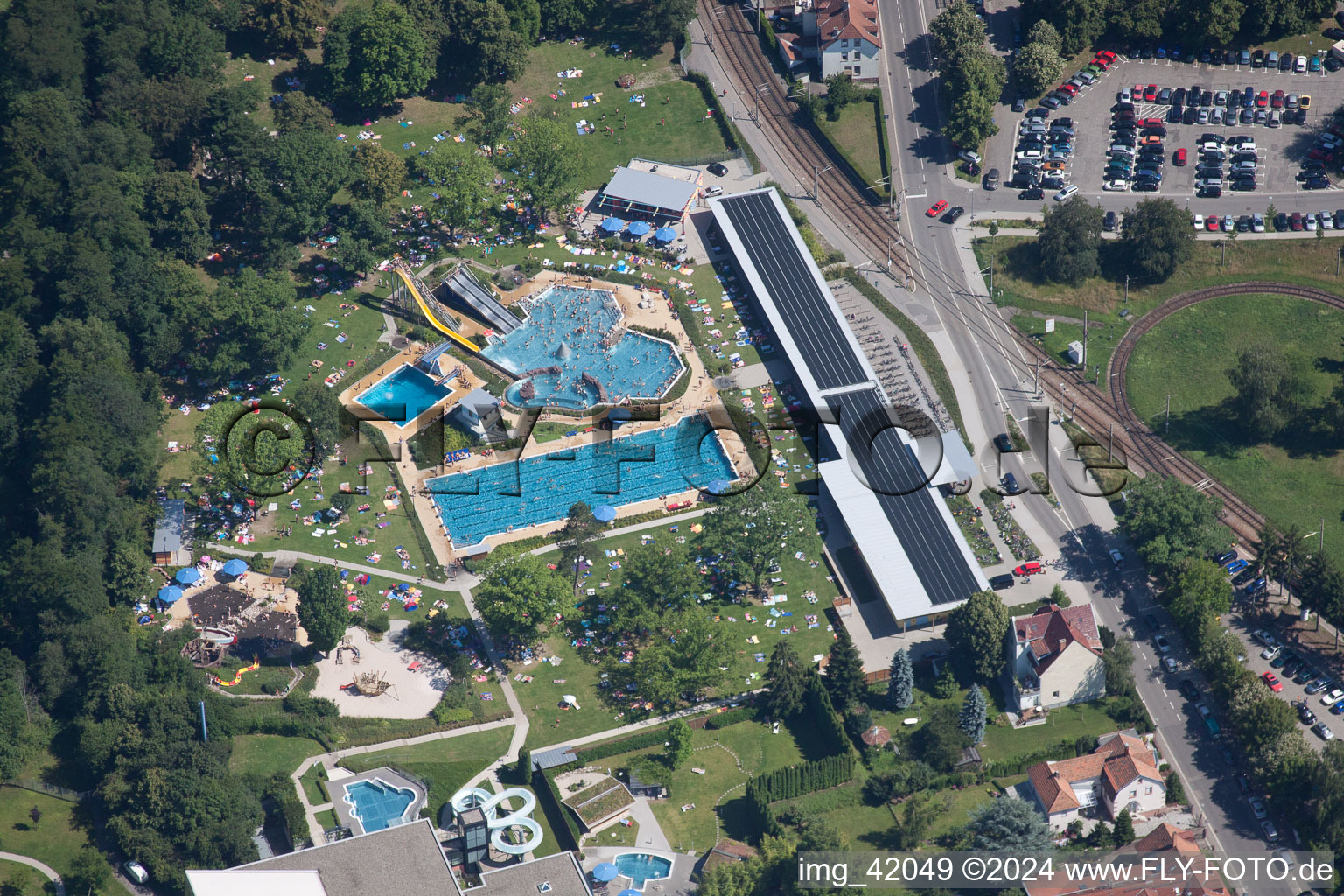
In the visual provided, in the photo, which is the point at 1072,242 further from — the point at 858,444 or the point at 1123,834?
the point at 1123,834

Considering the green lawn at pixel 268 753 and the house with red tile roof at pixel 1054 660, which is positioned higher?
the green lawn at pixel 268 753

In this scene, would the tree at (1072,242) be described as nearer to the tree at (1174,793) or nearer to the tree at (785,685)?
the tree at (785,685)

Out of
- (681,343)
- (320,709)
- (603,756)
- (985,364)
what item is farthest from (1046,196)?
(320,709)

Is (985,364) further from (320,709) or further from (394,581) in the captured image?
(320,709)

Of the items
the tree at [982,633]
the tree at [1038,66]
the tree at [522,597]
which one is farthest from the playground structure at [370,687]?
the tree at [1038,66]

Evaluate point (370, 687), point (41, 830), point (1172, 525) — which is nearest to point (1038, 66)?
point (1172, 525)

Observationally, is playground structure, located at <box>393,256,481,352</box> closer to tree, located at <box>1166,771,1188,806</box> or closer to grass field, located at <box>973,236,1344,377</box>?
grass field, located at <box>973,236,1344,377</box>

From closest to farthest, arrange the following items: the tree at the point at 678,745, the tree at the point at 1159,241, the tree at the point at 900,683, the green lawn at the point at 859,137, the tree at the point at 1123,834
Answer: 1. the tree at the point at 1123,834
2. the tree at the point at 678,745
3. the tree at the point at 900,683
4. the tree at the point at 1159,241
5. the green lawn at the point at 859,137
